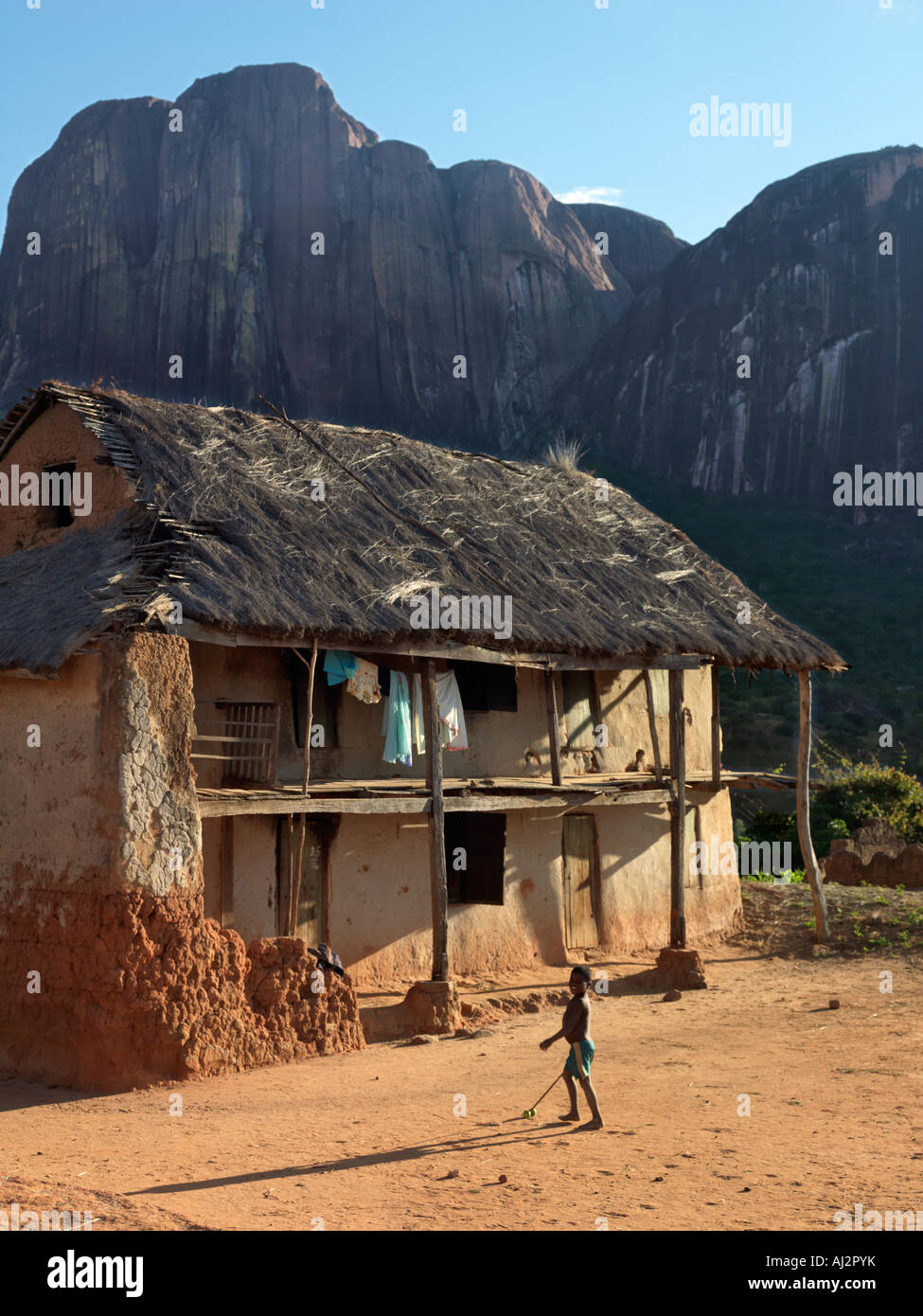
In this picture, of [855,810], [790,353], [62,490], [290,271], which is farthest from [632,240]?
[62,490]

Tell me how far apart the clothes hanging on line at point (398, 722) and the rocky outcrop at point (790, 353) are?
148ft

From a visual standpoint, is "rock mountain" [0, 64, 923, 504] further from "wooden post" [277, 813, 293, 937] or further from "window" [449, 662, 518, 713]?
"wooden post" [277, 813, 293, 937]

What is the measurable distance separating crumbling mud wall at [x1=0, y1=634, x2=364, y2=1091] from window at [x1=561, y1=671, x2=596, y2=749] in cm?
637

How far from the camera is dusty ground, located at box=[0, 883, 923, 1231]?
725cm

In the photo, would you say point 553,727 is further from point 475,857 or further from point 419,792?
point 419,792

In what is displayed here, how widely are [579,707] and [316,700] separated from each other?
4.48 m

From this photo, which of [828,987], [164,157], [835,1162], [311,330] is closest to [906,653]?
[828,987]

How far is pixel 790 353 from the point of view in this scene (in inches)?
2350

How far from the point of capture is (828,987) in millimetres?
15289

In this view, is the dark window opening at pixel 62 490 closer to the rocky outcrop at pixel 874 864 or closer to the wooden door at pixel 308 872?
the wooden door at pixel 308 872

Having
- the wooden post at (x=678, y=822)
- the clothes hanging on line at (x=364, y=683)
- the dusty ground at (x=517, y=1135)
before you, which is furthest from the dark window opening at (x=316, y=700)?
the wooden post at (x=678, y=822)

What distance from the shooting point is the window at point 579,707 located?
16938 mm

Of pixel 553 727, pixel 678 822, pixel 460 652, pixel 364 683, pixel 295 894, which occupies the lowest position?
pixel 295 894

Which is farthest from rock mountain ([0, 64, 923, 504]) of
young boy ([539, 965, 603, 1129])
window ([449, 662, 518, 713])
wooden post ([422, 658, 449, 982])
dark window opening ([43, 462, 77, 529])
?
young boy ([539, 965, 603, 1129])
